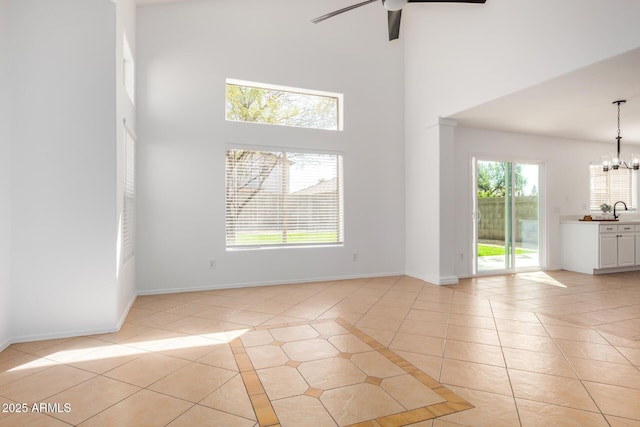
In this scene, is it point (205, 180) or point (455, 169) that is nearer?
point (205, 180)

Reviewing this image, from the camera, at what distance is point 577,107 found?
4574 millimetres

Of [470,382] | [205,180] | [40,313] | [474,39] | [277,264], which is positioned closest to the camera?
[470,382]

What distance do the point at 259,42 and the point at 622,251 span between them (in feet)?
22.9

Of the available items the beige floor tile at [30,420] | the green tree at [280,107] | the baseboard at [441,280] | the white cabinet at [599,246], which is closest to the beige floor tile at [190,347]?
the beige floor tile at [30,420]

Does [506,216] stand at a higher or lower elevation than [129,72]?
lower

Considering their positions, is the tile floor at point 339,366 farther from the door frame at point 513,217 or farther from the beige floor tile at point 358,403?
the door frame at point 513,217

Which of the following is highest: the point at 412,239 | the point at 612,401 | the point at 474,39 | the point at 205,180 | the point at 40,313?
the point at 474,39

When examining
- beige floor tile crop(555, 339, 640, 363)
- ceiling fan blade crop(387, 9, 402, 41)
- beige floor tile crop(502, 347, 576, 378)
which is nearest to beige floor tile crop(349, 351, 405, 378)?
beige floor tile crop(502, 347, 576, 378)

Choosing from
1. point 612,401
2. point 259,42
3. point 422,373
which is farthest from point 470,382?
point 259,42

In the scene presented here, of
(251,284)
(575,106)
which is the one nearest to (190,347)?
(251,284)

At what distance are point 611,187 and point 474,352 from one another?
670 cm

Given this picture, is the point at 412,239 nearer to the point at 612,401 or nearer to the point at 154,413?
the point at 612,401

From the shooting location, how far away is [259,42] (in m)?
5.14

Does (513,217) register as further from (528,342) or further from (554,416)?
(554,416)
